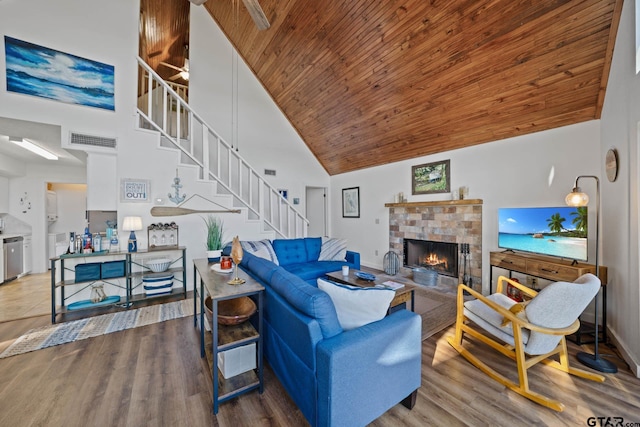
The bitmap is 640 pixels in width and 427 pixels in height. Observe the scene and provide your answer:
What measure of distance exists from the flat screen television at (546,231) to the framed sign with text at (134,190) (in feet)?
17.2

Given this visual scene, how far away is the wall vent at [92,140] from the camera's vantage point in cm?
329

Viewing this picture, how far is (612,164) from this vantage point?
7.79 feet

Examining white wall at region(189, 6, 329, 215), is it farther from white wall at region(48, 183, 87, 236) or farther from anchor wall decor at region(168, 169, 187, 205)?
white wall at region(48, 183, 87, 236)

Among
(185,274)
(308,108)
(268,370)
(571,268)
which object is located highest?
(308,108)

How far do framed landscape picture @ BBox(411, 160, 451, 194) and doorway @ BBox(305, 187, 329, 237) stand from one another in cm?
275

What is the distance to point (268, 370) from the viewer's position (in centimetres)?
209

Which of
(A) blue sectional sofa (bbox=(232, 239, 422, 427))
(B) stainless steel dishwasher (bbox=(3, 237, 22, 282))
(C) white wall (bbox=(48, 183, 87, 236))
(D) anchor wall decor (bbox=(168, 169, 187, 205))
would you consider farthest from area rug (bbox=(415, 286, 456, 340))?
(C) white wall (bbox=(48, 183, 87, 236))

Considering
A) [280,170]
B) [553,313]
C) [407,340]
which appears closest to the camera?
[407,340]

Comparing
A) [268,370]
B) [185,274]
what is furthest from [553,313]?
[185,274]

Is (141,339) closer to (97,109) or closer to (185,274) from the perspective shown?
(185,274)

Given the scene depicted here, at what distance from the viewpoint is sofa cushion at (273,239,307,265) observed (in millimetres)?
3998

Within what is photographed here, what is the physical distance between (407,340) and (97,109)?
467 cm

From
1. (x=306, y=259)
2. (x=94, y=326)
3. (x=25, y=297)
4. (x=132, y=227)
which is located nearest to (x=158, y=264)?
(x=132, y=227)

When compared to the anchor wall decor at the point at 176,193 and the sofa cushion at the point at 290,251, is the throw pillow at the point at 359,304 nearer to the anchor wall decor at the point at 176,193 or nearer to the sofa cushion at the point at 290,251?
the sofa cushion at the point at 290,251
